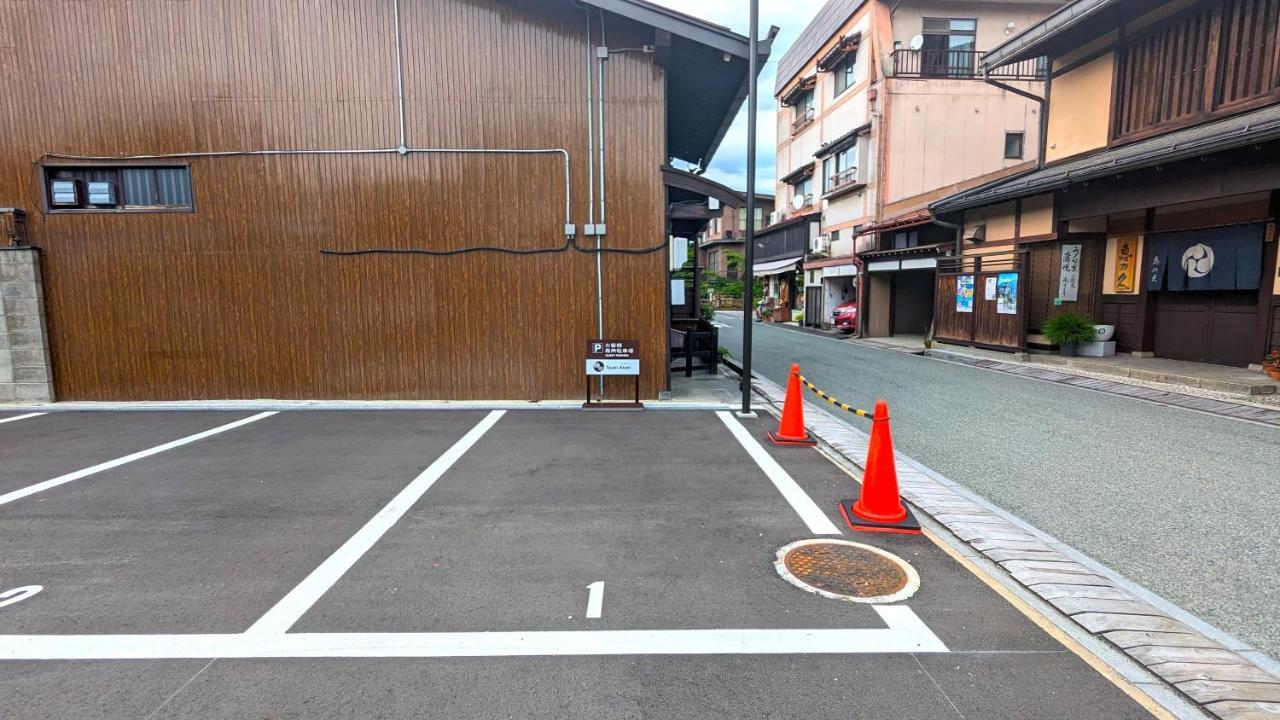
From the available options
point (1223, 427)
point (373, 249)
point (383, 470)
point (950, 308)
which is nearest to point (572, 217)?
point (373, 249)

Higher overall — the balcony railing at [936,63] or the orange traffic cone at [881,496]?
the balcony railing at [936,63]

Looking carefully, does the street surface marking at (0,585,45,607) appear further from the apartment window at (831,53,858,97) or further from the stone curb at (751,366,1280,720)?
the apartment window at (831,53,858,97)

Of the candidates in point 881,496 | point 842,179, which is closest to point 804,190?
point 842,179

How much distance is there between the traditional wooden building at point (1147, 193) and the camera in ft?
33.4

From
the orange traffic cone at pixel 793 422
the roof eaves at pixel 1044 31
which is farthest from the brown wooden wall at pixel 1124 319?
the orange traffic cone at pixel 793 422

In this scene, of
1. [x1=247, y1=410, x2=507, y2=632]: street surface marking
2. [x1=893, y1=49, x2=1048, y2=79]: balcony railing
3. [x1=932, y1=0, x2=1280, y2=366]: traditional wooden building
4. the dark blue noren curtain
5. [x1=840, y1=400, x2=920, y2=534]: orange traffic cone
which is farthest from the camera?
[x1=893, y1=49, x2=1048, y2=79]: balcony railing

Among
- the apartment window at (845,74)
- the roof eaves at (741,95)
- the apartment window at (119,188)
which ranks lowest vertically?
the apartment window at (119,188)

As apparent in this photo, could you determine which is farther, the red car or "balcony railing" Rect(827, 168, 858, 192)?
"balcony railing" Rect(827, 168, 858, 192)

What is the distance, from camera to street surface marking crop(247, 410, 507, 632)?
3205 mm

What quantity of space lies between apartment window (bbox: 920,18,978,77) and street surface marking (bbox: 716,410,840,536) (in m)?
20.6

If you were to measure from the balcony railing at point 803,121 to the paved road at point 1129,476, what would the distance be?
22028 millimetres

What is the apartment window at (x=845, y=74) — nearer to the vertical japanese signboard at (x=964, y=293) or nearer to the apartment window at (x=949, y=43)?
the apartment window at (x=949, y=43)

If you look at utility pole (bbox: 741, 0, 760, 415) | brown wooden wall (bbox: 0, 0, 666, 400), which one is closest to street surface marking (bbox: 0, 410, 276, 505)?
brown wooden wall (bbox: 0, 0, 666, 400)

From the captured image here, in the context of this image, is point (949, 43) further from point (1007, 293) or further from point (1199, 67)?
point (1007, 293)
